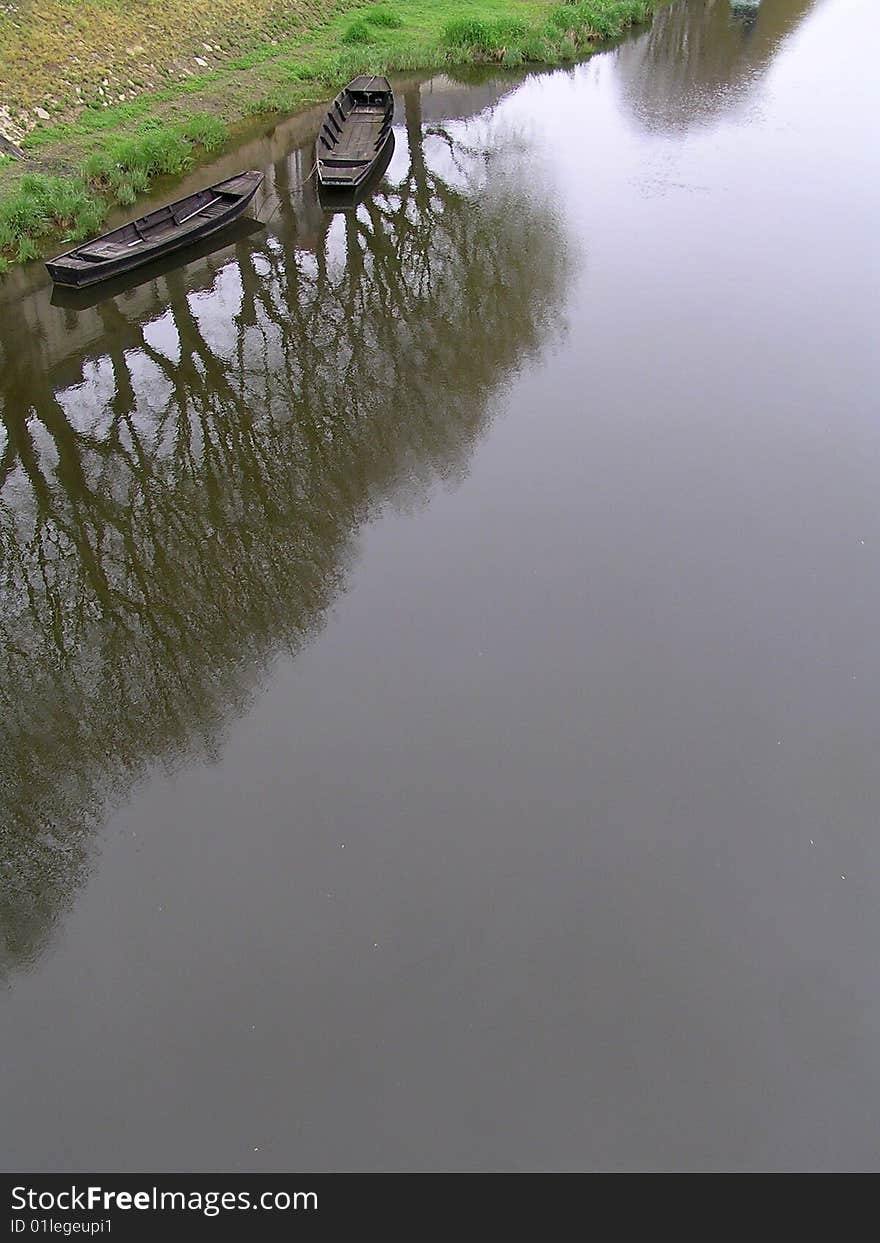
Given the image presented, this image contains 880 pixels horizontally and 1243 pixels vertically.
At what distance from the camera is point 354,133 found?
2198 cm

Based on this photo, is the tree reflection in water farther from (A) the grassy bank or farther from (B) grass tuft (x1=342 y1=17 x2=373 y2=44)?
(B) grass tuft (x1=342 y1=17 x2=373 y2=44)

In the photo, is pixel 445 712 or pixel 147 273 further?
pixel 147 273

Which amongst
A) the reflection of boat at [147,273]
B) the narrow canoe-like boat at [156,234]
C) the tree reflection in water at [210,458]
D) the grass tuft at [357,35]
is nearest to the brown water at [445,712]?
the tree reflection in water at [210,458]

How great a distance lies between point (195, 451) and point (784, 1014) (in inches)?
376

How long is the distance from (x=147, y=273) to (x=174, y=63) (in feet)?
34.0

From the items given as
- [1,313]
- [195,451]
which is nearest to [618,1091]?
[195,451]

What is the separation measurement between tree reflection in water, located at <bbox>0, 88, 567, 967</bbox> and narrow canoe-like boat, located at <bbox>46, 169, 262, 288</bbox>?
2.06 feet

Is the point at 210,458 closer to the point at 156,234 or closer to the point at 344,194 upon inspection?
the point at 156,234

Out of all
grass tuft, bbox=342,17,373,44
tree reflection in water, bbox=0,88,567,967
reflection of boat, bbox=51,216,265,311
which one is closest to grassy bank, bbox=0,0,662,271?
grass tuft, bbox=342,17,373,44

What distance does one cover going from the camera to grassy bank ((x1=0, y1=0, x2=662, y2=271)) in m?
18.8

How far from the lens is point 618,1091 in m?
6.85

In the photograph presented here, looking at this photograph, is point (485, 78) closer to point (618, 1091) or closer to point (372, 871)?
point (372, 871)

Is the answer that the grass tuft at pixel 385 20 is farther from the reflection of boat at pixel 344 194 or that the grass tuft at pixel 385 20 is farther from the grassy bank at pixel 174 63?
the reflection of boat at pixel 344 194

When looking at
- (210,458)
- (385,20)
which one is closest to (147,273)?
(210,458)
